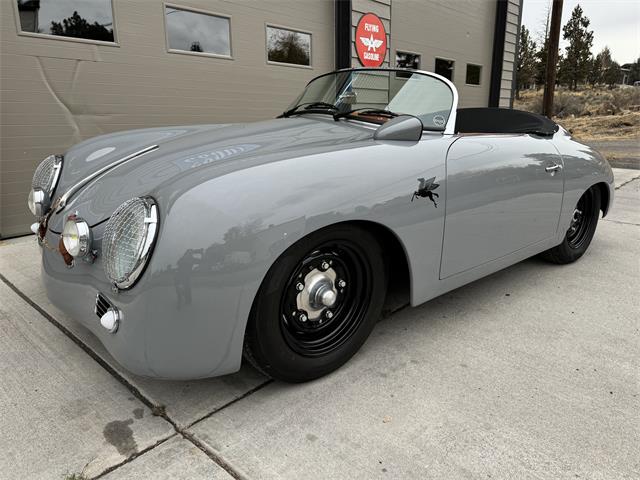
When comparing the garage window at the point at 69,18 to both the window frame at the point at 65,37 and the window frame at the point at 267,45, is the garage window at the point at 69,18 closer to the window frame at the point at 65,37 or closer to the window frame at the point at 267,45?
the window frame at the point at 65,37

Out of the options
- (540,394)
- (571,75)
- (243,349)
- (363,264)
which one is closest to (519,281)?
(540,394)

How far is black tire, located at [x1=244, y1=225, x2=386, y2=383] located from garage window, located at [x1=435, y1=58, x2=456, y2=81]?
922 cm

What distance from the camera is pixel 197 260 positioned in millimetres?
1635

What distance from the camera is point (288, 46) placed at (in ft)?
23.6

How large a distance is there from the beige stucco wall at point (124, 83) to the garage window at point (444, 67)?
413cm

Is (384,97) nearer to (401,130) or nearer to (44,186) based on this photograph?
(401,130)

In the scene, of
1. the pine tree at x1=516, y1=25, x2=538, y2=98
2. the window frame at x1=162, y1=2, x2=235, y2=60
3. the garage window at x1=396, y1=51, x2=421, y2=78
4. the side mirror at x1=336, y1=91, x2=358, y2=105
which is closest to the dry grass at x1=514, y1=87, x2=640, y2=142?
the garage window at x1=396, y1=51, x2=421, y2=78

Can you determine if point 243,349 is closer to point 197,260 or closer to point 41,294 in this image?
point 197,260

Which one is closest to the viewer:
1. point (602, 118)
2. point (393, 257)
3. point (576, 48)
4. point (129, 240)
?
point (129, 240)

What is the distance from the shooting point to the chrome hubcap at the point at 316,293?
81.4 inches

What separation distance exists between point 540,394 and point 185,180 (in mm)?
1742

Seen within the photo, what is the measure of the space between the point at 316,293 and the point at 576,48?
63.7 meters

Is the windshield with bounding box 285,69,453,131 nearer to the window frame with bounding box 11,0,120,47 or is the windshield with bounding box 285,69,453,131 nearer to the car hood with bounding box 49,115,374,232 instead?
the car hood with bounding box 49,115,374,232

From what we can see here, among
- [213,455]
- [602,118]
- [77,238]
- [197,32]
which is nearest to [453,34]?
[197,32]
